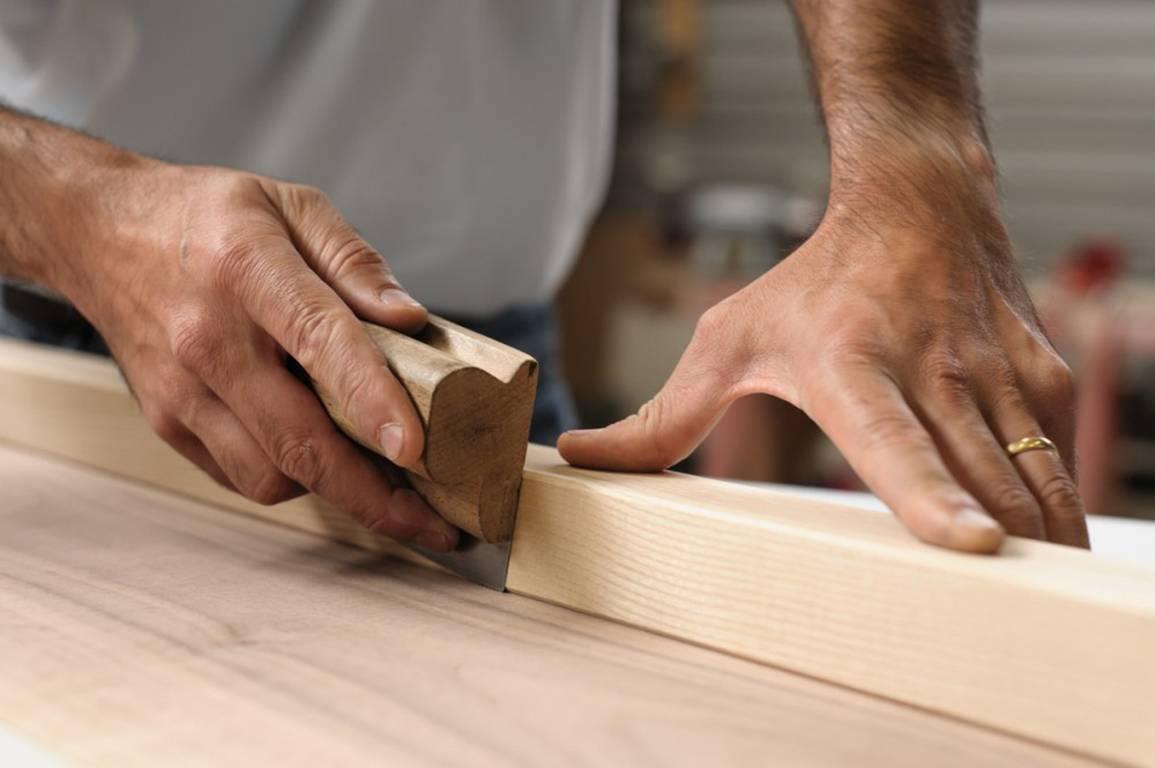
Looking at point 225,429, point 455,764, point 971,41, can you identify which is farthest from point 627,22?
point 455,764

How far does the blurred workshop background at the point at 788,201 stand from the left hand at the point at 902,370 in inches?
99.5

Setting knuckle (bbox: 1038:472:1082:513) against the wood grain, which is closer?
the wood grain

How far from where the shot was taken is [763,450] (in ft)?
11.5

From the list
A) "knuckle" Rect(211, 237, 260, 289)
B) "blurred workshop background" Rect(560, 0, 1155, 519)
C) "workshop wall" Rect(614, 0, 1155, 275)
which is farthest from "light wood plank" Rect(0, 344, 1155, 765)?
"workshop wall" Rect(614, 0, 1155, 275)

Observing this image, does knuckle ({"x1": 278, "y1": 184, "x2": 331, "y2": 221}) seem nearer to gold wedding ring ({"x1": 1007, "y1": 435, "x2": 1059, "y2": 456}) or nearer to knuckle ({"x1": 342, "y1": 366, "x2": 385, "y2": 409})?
knuckle ({"x1": 342, "y1": 366, "x2": 385, "y2": 409})

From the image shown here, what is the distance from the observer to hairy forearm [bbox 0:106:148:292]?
3.05 ft

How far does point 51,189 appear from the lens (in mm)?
941

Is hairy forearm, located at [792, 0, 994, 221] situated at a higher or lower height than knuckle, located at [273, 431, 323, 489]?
higher

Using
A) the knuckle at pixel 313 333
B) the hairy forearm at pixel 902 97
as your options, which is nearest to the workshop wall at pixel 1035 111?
the hairy forearm at pixel 902 97

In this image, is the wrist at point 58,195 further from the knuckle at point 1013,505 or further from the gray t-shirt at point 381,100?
the knuckle at point 1013,505

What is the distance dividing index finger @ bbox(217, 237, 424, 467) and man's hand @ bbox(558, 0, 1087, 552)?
0.50 ft

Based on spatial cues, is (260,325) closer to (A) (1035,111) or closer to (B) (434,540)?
(B) (434,540)

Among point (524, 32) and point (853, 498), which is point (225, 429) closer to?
point (853, 498)

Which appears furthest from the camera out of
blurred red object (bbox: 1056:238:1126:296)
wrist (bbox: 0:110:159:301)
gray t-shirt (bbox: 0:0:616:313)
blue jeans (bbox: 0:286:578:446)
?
blurred red object (bbox: 1056:238:1126:296)
